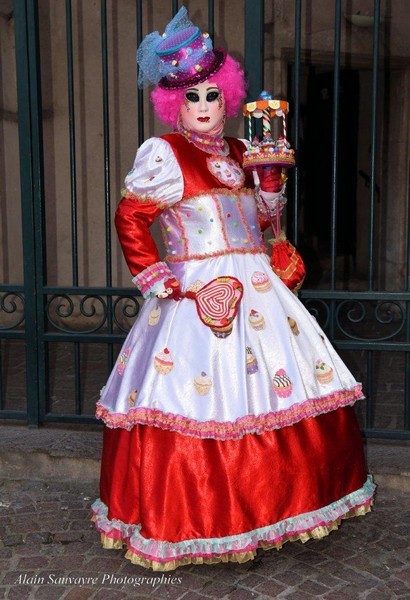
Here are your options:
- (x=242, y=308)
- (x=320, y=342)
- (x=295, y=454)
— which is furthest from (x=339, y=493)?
(x=242, y=308)

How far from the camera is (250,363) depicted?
9.75 feet

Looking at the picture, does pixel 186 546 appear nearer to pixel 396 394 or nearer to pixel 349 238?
pixel 396 394

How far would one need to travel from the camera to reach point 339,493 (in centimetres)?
319

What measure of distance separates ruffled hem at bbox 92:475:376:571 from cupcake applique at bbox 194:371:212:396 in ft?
1.92

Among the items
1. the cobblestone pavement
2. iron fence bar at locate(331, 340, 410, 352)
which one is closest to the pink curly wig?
iron fence bar at locate(331, 340, 410, 352)

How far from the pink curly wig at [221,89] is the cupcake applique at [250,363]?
3.69ft

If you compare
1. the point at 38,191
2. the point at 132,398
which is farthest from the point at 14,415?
the point at 132,398

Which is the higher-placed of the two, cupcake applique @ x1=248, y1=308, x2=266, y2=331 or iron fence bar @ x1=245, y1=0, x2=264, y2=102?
iron fence bar @ x1=245, y1=0, x2=264, y2=102

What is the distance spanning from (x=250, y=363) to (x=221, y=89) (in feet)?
4.01

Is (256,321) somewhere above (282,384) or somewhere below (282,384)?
above

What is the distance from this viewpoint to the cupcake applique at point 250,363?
9.73ft

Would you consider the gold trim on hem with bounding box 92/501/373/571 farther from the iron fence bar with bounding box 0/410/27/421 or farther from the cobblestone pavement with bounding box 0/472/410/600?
the iron fence bar with bounding box 0/410/27/421

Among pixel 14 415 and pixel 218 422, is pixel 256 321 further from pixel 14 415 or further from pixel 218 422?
pixel 14 415

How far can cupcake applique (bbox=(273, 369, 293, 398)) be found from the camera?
2.98m
